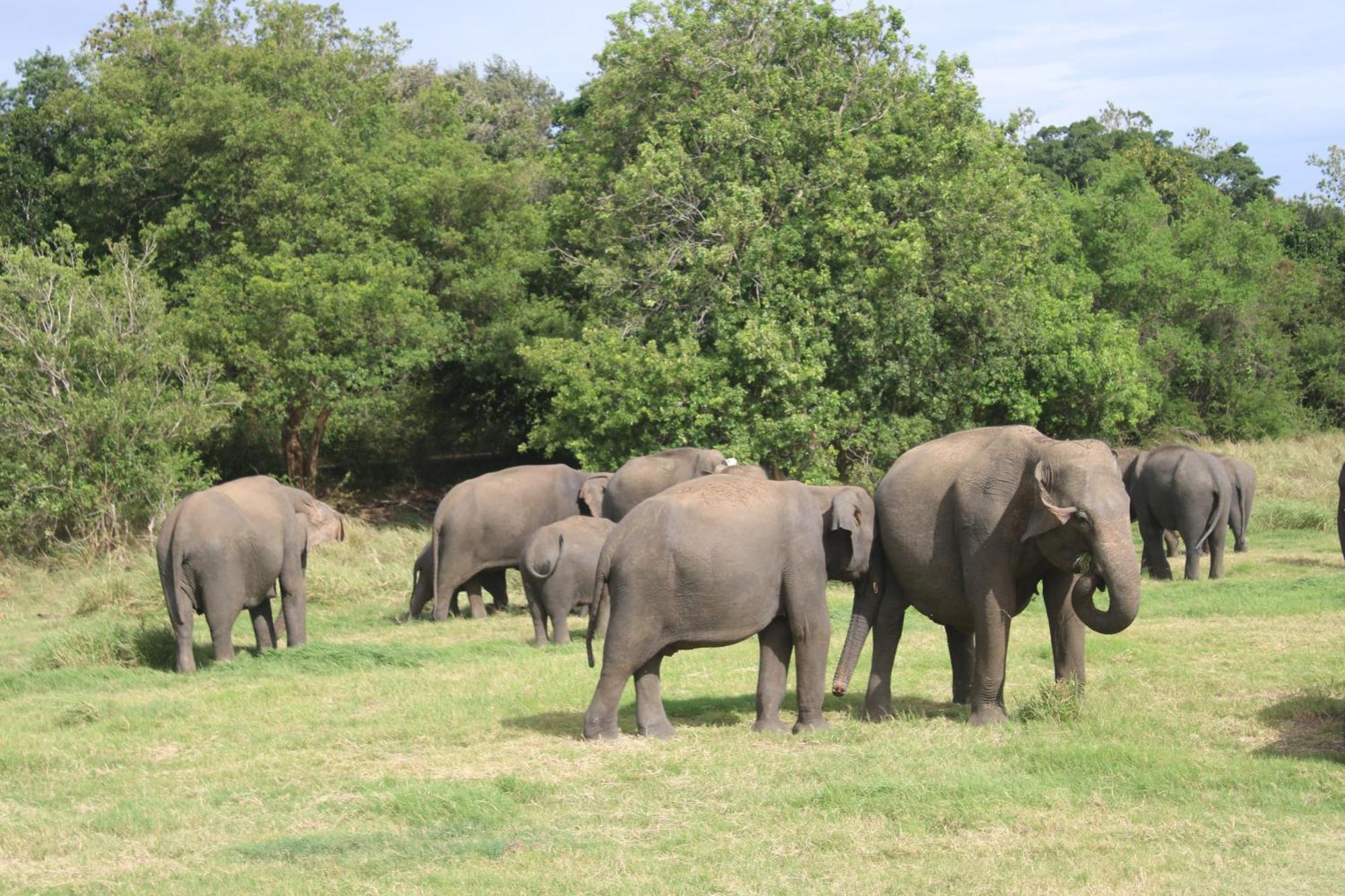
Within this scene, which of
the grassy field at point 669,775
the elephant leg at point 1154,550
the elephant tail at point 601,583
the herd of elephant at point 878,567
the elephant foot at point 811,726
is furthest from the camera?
the elephant leg at point 1154,550

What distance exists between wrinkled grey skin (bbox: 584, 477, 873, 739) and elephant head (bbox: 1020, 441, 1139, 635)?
4.29 feet

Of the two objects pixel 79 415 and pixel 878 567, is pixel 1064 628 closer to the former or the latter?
pixel 878 567

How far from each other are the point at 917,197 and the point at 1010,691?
1383cm

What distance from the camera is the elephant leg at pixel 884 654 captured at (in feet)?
34.2

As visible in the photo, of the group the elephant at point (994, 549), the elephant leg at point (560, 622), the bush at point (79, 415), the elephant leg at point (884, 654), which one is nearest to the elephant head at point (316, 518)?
the elephant leg at point (560, 622)

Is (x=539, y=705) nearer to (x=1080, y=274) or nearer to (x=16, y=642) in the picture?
(x=16, y=642)

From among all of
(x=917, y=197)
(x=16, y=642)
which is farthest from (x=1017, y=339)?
(x=16, y=642)

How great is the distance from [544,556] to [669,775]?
6.40 meters

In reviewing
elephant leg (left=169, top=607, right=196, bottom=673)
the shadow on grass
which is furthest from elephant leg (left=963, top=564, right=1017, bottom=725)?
elephant leg (left=169, top=607, right=196, bottom=673)

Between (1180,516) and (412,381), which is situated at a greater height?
(412,381)

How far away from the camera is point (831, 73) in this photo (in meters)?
24.3

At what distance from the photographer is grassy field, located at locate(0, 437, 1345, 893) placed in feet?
22.9

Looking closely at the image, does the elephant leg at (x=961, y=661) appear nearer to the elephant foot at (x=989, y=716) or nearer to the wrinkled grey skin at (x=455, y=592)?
the elephant foot at (x=989, y=716)

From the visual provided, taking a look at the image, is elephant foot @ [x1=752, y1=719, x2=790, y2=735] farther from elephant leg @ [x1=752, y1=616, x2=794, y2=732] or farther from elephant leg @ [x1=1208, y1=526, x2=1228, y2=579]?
elephant leg @ [x1=1208, y1=526, x2=1228, y2=579]
